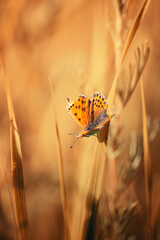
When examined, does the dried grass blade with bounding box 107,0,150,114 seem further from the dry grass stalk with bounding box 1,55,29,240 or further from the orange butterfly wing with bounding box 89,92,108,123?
the dry grass stalk with bounding box 1,55,29,240

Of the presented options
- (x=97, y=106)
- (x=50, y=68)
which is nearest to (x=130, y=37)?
(x=97, y=106)

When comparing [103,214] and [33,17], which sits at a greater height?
[33,17]

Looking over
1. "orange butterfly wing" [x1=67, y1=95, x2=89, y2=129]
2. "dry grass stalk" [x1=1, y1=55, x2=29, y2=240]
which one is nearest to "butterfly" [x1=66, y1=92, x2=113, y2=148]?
"orange butterfly wing" [x1=67, y1=95, x2=89, y2=129]

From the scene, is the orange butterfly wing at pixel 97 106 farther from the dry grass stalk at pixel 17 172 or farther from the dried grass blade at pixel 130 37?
the dry grass stalk at pixel 17 172

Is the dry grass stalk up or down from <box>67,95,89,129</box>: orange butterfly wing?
down

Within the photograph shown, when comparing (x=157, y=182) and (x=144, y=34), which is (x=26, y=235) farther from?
(x=144, y=34)

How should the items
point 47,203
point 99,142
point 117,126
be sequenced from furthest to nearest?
point 47,203 < point 117,126 < point 99,142

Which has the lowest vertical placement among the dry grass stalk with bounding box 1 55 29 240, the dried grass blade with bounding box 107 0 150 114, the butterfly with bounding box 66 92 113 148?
the dry grass stalk with bounding box 1 55 29 240

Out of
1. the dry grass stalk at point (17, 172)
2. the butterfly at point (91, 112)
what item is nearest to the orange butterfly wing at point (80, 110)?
the butterfly at point (91, 112)

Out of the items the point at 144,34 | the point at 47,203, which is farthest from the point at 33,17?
the point at 47,203

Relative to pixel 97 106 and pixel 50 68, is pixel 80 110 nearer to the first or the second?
pixel 97 106
